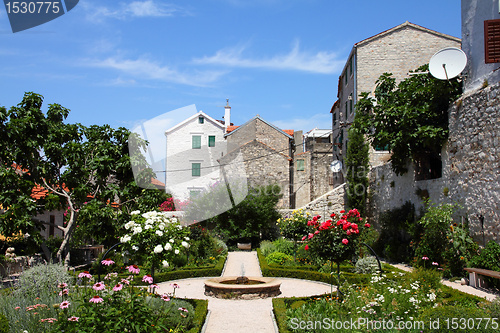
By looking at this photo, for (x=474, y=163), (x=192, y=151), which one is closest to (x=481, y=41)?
(x=474, y=163)

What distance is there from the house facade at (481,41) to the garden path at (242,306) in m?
8.16

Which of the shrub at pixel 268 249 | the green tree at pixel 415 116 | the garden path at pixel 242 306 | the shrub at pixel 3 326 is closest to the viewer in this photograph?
the shrub at pixel 3 326

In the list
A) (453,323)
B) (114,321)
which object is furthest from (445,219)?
(114,321)

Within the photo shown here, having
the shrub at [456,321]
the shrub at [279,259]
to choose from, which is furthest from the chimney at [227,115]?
the shrub at [456,321]

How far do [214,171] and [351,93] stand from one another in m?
16.0

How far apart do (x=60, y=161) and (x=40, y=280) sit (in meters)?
5.86

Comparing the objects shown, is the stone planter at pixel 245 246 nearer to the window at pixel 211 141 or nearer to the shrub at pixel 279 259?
the shrub at pixel 279 259

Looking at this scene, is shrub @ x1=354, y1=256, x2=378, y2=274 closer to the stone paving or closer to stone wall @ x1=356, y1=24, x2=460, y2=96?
the stone paving

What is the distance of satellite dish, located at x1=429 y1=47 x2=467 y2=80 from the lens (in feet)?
45.1

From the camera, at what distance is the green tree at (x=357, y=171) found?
23172 mm

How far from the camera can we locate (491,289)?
35.7ft

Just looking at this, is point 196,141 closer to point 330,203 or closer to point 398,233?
point 330,203

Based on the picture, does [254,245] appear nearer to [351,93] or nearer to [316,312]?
[351,93]

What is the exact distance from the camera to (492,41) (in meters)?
12.3
